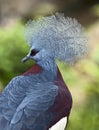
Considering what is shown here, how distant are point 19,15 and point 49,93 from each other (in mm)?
2112

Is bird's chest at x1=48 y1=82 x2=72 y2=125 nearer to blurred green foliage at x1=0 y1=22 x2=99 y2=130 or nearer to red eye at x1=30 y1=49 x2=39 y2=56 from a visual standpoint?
red eye at x1=30 y1=49 x2=39 y2=56

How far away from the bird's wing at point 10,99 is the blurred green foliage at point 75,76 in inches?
32.4

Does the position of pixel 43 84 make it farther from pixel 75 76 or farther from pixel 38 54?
pixel 75 76

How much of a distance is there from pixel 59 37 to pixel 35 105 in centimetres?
12

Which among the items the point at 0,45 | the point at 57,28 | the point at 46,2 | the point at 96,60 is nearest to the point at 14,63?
the point at 0,45

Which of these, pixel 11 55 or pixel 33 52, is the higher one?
pixel 33 52

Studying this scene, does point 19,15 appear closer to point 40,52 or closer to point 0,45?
point 0,45

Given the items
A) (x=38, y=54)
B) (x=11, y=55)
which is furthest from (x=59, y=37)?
(x=11, y=55)

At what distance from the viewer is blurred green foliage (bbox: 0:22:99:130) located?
5.30ft

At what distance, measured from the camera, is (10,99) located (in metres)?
0.76

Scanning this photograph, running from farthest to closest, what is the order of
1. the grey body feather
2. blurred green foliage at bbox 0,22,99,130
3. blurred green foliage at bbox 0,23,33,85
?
blurred green foliage at bbox 0,23,33,85
blurred green foliage at bbox 0,22,99,130
the grey body feather

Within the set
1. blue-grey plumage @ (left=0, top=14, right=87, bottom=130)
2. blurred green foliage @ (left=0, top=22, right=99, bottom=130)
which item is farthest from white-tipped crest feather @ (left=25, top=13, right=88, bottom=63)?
blurred green foliage @ (left=0, top=22, right=99, bottom=130)

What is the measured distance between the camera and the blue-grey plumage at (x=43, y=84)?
0.74 meters

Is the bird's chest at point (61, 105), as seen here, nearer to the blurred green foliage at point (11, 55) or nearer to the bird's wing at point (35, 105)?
the bird's wing at point (35, 105)
